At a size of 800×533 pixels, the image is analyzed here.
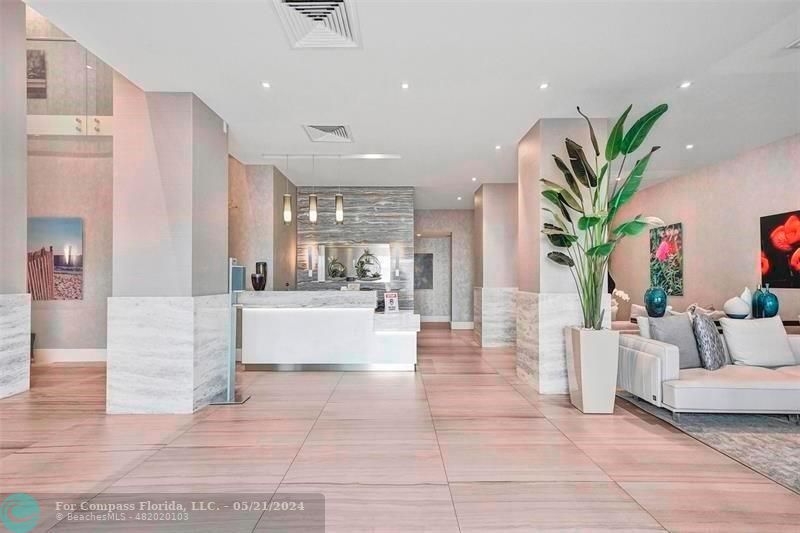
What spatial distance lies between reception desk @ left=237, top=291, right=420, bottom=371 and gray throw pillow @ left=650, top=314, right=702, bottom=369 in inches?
117

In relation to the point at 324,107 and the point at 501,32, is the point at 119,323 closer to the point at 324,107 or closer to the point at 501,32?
the point at 324,107

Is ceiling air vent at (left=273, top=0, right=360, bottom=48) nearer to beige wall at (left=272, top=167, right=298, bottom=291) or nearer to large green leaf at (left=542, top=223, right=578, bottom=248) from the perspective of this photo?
large green leaf at (left=542, top=223, right=578, bottom=248)

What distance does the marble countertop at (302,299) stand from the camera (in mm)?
6219

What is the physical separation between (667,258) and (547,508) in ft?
24.3

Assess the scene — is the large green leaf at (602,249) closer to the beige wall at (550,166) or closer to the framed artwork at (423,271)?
the beige wall at (550,166)

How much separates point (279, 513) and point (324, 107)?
3.81 meters

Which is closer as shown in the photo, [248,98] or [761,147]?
[248,98]

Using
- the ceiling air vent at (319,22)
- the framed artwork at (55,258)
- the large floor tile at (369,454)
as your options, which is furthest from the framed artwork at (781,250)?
the framed artwork at (55,258)

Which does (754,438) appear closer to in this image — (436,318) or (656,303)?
(656,303)

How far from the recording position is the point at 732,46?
349 centimetres

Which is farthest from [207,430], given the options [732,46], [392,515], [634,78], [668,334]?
[732,46]

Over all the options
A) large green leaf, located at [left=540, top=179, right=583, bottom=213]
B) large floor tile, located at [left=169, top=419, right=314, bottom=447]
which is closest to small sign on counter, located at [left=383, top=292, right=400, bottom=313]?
large floor tile, located at [left=169, top=419, right=314, bottom=447]

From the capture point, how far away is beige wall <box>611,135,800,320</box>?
588 cm

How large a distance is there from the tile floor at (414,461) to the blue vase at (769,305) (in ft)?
7.06
